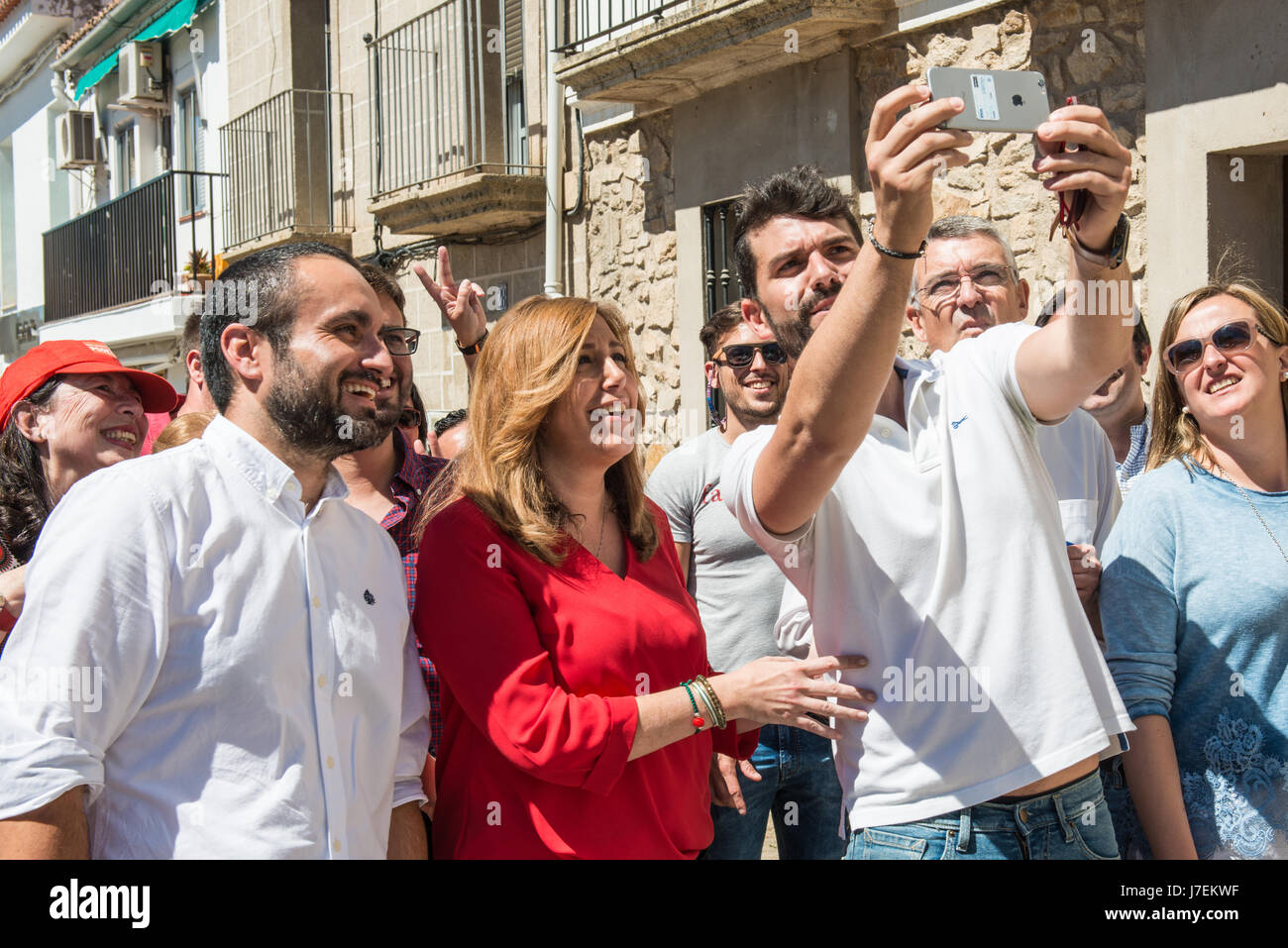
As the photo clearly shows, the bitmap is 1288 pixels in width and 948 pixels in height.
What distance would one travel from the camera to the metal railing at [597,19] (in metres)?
8.88

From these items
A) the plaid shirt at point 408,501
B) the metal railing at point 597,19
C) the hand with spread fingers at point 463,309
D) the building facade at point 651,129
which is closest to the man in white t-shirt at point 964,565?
the plaid shirt at point 408,501

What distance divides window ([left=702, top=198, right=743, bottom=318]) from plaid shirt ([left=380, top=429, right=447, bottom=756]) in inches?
208

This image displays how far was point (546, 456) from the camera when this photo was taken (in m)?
2.69

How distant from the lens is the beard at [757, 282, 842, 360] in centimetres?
224

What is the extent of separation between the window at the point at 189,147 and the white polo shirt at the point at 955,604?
15.2m

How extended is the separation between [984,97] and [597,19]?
317 inches

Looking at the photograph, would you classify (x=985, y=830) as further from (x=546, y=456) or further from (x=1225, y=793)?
(x=546, y=456)

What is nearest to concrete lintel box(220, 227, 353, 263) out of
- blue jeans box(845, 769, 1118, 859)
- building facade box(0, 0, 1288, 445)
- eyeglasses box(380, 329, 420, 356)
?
building facade box(0, 0, 1288, 445)

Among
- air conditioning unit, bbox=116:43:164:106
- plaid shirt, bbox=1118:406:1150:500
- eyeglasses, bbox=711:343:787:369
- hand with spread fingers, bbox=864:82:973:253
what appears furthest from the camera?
air conditioning unit, bbox=116:43:164:106

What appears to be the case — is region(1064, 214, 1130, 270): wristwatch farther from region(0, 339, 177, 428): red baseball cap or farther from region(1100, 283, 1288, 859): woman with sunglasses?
region(0, 339, 177, 428): red baseball cap

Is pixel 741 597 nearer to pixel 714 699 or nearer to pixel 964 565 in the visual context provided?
pixel 714 699

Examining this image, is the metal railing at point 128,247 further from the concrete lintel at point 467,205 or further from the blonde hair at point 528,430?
the blonde hair at point 528,430

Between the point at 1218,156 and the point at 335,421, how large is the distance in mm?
4804

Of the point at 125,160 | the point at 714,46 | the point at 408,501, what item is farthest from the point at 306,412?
the point at 125,160
